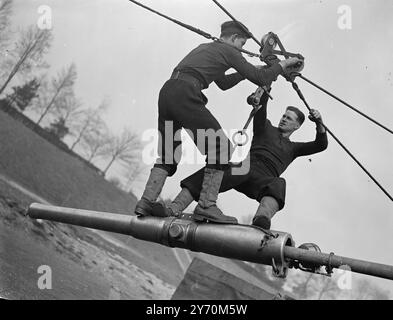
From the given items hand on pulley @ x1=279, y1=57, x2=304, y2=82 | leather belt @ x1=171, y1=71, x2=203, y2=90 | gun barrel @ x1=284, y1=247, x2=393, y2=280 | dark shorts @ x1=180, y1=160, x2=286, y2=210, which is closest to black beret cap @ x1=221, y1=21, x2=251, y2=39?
hand on pulley @ x1=279, y1=57, x2=304, y2=82

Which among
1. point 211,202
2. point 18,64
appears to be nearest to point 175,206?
point 211,202

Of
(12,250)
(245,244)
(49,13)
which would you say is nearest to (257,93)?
(245,244)

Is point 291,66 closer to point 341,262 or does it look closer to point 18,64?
point 341,262

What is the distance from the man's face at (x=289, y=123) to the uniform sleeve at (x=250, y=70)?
2.19ft

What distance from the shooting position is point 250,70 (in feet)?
9.04

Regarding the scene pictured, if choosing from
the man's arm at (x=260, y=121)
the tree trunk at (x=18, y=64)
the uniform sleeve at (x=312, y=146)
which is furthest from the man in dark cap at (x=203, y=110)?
the tree trunk at (x=18, y=64)

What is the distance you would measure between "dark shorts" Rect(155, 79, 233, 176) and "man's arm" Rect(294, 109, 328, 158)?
2.87 feet

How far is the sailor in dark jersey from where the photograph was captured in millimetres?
2914

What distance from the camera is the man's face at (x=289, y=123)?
11.4 feet

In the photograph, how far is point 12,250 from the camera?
24.0 feet

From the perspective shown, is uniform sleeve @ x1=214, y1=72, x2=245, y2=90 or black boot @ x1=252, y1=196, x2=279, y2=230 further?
uniform sleeve @ x1=214, y1=72, x2=245, y2=90

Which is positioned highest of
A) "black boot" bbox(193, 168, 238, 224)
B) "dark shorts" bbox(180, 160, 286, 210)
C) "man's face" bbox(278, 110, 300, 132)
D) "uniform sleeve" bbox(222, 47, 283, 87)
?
"man's face" bbox(278, 110, 300, 132)

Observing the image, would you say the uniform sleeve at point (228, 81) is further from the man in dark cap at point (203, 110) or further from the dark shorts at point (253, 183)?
the dark shorts at point (253, 183)

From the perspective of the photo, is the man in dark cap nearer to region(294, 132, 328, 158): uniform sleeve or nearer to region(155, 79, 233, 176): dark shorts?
region(155, 79, 233, 176): dark shorts
